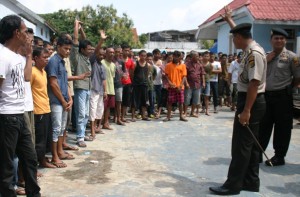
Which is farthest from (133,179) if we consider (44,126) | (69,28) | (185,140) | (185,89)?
(69,28)

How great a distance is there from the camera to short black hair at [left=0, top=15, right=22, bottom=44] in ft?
11.2

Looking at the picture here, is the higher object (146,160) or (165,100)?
(165,100)

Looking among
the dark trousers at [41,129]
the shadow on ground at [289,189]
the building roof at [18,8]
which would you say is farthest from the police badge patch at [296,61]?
the building roof at [18,8]

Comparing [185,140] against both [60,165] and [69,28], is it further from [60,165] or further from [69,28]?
[69,28]

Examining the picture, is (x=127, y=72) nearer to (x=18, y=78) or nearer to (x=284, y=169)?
(x=284, y=169)

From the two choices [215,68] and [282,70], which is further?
[215,68]

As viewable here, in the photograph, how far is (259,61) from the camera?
13.3 feet

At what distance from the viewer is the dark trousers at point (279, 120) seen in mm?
5426

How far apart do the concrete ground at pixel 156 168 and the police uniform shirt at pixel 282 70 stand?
4.15ft

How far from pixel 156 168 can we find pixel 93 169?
919mm

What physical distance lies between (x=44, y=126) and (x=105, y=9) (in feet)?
107

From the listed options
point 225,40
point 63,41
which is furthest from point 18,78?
point 225,40

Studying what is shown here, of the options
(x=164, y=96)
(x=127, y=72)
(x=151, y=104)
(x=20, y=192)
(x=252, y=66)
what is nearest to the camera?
(x=252, y=66)

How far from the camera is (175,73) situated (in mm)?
9242
